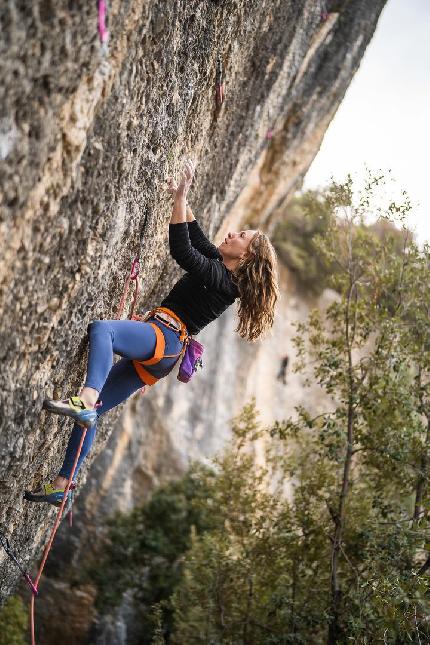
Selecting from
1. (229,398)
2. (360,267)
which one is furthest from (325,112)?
(229,398)

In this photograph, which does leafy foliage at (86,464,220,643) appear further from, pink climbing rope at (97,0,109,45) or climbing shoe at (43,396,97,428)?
pink climbing rope at (97,0,109,45)

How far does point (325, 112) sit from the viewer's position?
13055 mm

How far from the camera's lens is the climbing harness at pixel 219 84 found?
542cm

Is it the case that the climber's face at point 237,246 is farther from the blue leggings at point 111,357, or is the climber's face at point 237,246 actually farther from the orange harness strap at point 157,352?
the blue leggings at point 111,357

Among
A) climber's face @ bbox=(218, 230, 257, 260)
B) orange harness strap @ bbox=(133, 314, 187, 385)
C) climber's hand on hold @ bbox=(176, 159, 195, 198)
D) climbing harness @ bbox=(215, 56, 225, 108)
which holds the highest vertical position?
climbing harness @ bbox=(215, 56, 225, 108)

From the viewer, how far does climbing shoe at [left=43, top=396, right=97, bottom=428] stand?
3289mm

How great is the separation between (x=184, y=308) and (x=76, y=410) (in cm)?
129

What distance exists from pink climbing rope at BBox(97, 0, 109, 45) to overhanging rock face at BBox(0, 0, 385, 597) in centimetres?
3

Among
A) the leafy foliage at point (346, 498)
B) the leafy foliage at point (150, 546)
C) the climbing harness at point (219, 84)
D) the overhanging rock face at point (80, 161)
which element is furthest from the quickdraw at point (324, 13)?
the leafy foliage at point (150, 546)

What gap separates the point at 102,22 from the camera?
2756mm

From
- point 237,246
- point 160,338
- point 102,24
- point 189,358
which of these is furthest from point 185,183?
point 102,24

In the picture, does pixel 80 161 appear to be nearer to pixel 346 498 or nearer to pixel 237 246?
pixel 237 246

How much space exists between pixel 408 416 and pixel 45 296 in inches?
234

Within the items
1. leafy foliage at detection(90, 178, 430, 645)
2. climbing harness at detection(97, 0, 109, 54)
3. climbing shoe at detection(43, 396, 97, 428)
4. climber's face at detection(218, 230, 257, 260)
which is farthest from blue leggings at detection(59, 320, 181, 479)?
leafy foliage at detection(90, 178, 430, 645)
